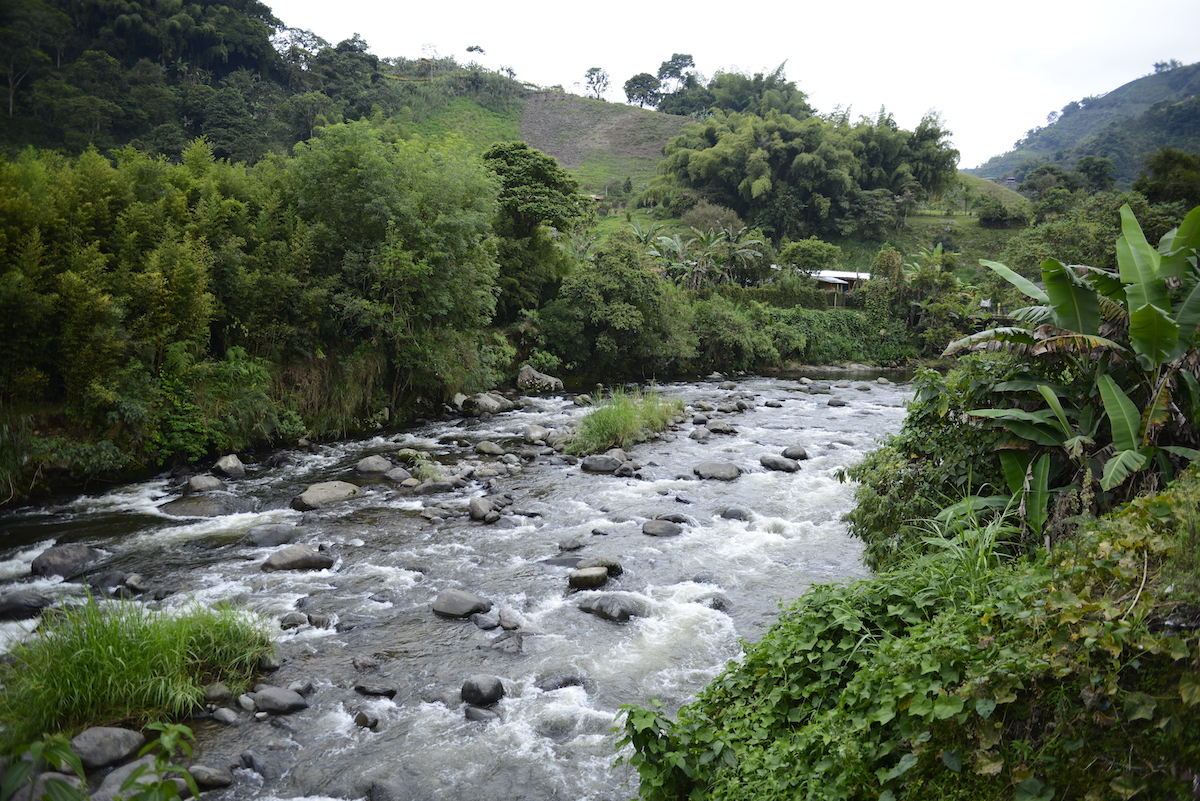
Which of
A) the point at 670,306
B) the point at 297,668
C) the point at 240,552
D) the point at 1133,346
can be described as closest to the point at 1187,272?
the point at 1133,346

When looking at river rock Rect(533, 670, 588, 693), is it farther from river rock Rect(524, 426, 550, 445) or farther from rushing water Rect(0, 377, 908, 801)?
river rock Rect(524, 426, 550, 445)

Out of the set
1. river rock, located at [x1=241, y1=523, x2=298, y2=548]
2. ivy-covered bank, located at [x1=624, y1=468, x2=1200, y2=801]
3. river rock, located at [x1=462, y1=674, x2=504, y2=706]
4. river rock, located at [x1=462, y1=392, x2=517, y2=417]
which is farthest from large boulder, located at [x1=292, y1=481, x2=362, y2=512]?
ivy-covered bank, located at [x1=624, y1=468, x2=1200, y2=801]

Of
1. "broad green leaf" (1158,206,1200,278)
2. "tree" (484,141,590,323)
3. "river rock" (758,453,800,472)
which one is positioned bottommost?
"river rock" (758,453,800,472)

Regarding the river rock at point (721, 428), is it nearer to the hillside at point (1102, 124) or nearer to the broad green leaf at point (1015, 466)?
the broad green leaf at point (1015, 466)

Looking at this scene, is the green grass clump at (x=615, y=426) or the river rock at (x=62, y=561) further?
the green grass clump at (x=615, y=426)

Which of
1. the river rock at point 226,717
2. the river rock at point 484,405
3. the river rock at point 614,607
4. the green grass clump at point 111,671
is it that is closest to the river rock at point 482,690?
the river rock at point 614,607

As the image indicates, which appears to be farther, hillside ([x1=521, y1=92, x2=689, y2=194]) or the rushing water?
hillside ([x1=521, y1=92, x2=689, y2=194])

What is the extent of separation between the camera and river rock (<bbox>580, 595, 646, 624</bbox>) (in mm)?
8078

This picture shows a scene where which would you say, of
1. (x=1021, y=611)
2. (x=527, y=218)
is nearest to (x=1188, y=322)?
(x=1021, y=611)

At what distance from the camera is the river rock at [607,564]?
9.32 meters

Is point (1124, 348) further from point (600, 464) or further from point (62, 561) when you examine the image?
point (62, 561)

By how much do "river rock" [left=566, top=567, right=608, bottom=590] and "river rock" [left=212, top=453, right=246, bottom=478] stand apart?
8854 millimetres

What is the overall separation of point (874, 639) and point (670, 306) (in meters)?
26.1

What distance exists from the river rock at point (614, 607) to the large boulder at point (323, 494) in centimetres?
643
